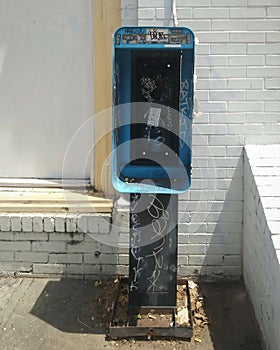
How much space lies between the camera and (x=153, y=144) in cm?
315

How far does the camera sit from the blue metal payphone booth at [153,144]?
3072 mm

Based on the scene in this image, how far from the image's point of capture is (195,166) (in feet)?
12.2

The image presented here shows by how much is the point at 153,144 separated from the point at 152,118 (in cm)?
16

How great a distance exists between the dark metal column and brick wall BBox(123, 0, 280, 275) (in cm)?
63

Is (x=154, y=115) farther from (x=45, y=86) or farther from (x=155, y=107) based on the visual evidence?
(x=45, y=86)

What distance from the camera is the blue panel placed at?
10.0 feet

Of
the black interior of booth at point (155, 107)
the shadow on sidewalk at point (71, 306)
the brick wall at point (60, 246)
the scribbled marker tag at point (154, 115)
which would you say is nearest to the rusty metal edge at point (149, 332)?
the shadow on sidewalk at point (71, 306)

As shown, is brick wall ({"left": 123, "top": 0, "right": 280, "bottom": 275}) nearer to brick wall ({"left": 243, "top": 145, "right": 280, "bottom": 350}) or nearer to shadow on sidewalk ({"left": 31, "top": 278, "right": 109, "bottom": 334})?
brick wall ({"left": 243, "top": 145, "right": 280, "bottom": 350})

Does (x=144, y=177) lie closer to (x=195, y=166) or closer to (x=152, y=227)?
(x=152, y=227)

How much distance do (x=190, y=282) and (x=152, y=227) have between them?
34.6 inches

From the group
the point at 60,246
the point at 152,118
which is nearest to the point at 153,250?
the point at 152,118

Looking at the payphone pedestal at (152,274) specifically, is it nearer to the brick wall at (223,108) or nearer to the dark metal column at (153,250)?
the dark metal column at (153,250)

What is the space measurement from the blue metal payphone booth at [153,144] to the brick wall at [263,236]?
533 millimetres

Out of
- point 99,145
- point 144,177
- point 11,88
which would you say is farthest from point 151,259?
point 11,88
